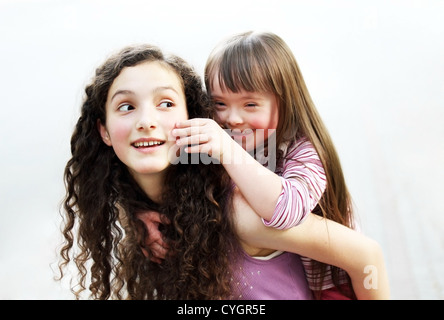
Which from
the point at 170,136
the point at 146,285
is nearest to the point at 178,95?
the point at 170,136

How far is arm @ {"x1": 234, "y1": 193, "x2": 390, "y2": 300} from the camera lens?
35.4 inches

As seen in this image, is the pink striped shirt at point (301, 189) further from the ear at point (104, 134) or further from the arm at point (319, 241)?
the ear at point (104, 134)

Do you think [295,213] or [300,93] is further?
[300,93]

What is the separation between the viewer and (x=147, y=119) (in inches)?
34.2

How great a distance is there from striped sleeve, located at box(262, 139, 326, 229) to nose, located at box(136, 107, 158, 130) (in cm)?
24

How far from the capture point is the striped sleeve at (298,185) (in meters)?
0.84

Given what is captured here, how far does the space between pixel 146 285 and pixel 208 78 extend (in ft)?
1.42

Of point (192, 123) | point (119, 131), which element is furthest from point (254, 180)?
point (119, 131)

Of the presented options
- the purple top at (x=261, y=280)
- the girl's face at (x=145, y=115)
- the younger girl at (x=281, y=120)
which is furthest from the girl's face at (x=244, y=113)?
the purple top at (x=261, y=280)

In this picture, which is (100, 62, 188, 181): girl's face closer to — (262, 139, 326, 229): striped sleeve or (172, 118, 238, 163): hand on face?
(172, 118, 238, 163): hand on face

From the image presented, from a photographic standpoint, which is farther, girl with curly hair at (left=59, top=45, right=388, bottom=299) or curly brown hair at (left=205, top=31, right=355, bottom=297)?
curly brown hair at (left=205, top=31, right=355, bottom=297)

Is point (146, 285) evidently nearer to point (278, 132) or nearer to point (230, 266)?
point (230, 266)

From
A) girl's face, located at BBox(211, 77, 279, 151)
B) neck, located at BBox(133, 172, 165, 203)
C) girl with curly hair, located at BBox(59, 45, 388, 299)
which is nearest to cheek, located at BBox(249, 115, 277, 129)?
girl's face, located at BBox(211, 77, 279, 151)

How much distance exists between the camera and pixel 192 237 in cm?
94
